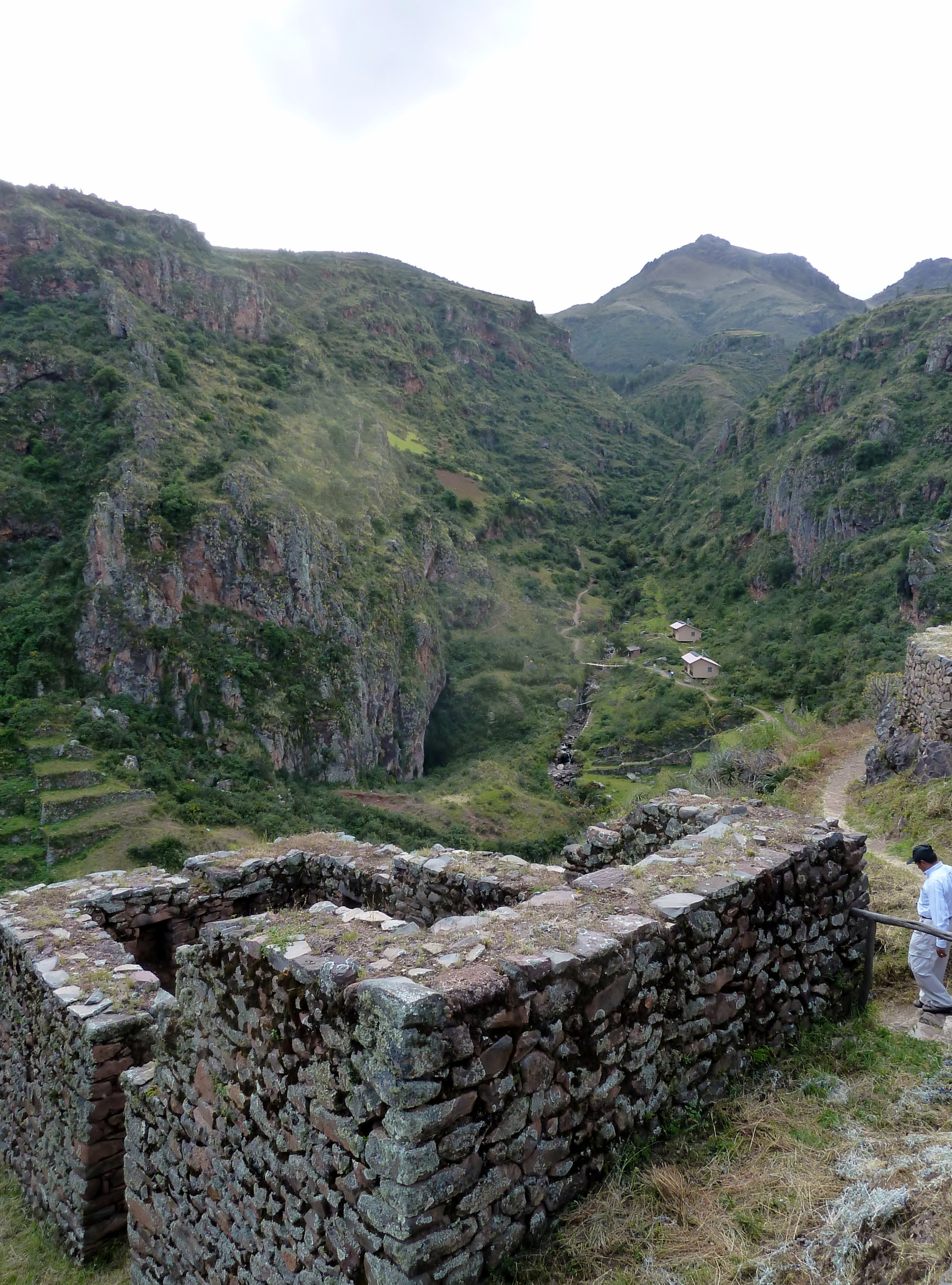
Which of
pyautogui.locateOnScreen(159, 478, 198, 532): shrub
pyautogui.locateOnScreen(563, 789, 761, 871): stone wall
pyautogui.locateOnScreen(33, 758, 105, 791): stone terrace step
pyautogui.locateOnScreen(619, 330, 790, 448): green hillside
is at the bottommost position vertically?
pyautogui.locateOnScreen(33, 758, 105, 791): stone terrace step

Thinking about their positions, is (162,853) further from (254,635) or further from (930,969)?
(930,969)

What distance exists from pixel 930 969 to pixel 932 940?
0.22 metres

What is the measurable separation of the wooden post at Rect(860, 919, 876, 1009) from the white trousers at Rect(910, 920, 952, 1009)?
268 millimetres

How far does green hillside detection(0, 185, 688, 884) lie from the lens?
43.4m

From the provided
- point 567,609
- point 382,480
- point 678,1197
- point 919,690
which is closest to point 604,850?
point 678,1197

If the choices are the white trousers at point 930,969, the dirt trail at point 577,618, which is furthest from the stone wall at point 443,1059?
the dirt trail at point 577,618

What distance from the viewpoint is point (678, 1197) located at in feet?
11.6

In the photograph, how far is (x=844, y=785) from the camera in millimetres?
14930

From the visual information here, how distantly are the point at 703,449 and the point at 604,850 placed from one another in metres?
126

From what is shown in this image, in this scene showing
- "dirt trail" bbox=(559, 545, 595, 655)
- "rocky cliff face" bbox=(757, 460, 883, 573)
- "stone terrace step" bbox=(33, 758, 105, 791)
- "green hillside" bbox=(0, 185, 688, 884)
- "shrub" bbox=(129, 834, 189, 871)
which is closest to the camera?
"shrub" bbox=(129, 834, 189, 871)

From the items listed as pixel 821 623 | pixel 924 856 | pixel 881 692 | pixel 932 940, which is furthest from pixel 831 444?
pixel 932 940

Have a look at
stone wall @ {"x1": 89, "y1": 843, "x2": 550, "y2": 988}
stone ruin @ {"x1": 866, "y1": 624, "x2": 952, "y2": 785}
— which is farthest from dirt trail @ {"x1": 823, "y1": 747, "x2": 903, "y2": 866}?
stone wall @ {"x1": 89, "y1": 843, "x2": 550, "y2": 988}

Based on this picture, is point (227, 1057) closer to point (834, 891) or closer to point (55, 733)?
point (834, 891)

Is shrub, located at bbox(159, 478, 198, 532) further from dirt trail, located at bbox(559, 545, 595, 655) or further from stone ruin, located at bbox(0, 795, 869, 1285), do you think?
stone ruin, located at bbox(0, 795, 869, 1285)
